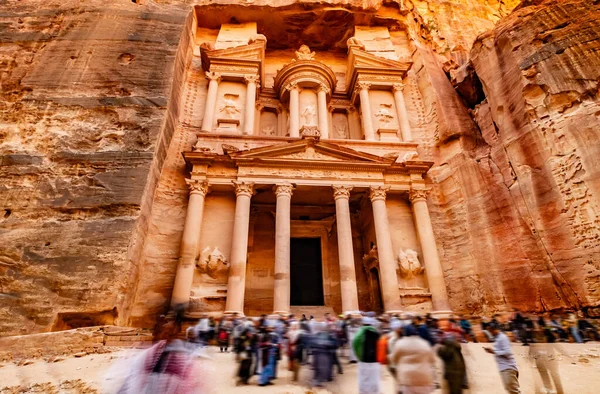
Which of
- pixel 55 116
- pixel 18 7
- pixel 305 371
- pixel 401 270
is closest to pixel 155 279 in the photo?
pixel 55 116

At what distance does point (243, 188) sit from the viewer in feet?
41.7

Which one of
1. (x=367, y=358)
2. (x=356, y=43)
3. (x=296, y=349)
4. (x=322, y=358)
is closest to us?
(x=367, y=358)

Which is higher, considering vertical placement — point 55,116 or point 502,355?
point 55,116

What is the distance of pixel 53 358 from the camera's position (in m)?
7.25

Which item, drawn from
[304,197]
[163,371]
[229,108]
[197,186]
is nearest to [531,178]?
[304,197]

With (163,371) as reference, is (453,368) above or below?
below

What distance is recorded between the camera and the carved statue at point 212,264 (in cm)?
1180

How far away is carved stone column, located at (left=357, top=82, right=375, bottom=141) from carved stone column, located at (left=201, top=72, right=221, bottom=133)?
24.4ft

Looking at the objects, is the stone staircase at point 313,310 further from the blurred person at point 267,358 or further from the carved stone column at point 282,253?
the blurred person at point 267,358

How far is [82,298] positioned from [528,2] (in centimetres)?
2068

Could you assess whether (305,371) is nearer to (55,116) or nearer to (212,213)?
(212,213)

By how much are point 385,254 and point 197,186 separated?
768cm

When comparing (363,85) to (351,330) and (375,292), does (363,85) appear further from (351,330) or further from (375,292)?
(351,330)

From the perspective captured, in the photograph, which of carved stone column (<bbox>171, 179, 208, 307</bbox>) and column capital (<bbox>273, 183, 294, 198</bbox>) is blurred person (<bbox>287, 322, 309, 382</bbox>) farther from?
column capital (<bbox>273, 183, 294, 198</bbox>)
